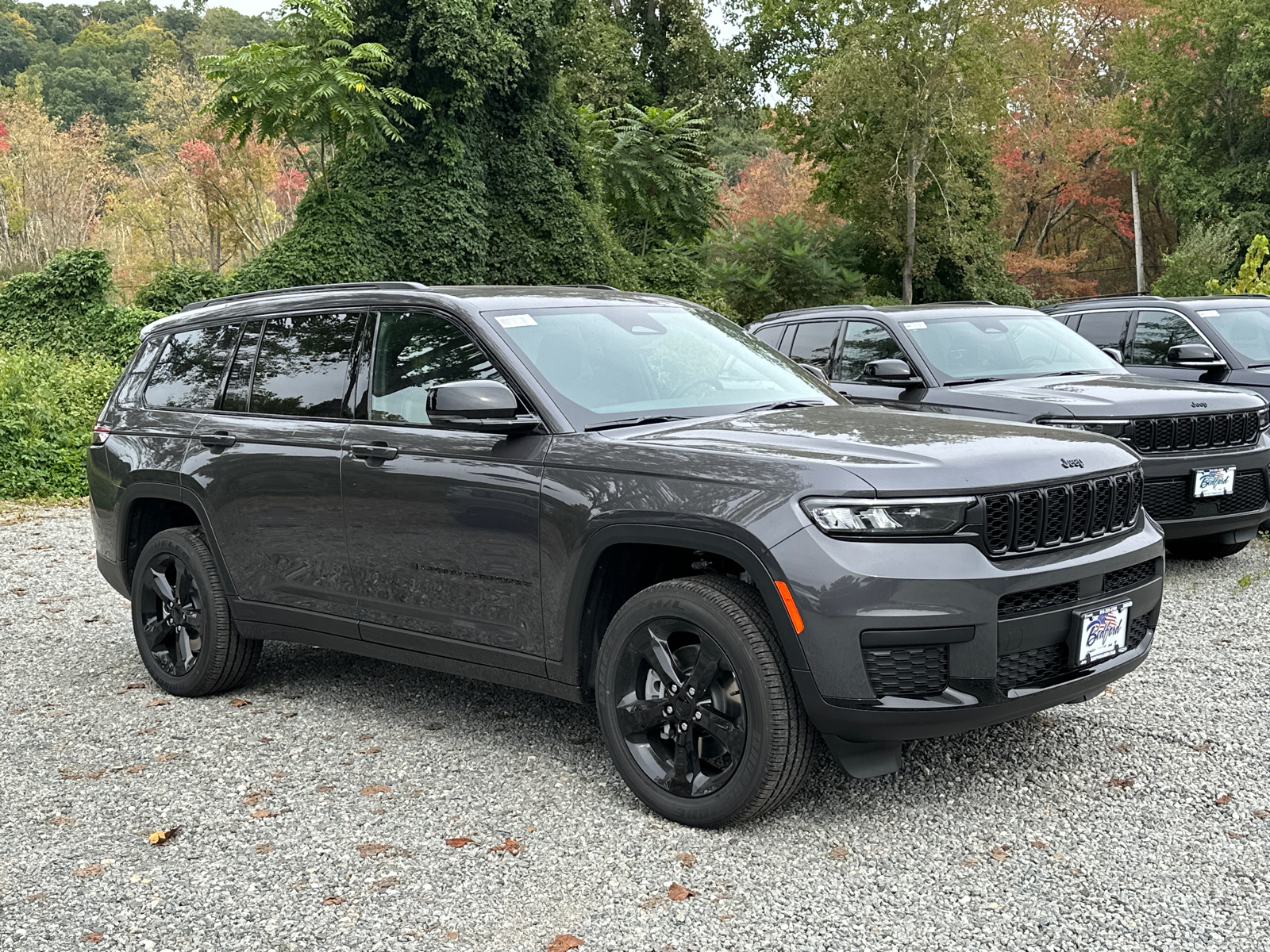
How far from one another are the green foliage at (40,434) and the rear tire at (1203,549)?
11.3 metres

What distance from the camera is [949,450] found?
394cm

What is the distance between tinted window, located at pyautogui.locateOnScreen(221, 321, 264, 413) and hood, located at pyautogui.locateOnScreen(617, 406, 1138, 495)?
7.22ft

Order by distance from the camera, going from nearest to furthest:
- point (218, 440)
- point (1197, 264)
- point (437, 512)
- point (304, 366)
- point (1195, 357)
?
point (437, 512), point (304, 366), point (218, 440), point (1195, 357), point (1197, 264)

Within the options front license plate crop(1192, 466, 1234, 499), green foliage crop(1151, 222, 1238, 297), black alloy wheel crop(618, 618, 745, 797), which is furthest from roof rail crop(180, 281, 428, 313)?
green foliage crop(1151, 222, 1238, 297)

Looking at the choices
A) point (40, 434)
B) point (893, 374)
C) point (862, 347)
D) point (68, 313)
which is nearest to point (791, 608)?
point (893, 374)

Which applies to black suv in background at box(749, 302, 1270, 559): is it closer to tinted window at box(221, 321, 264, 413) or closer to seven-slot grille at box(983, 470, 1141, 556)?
seven-slot grille at box(983, 470, 1141, 556)

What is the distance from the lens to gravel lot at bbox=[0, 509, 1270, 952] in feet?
11.4

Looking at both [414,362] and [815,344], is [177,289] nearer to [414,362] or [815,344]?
[815,344]

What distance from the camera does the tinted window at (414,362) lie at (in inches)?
190

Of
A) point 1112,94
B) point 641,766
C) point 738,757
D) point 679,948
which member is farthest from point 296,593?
point 1112,94

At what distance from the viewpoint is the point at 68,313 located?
1862cm

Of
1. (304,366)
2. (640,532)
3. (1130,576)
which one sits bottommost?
(1130,576)

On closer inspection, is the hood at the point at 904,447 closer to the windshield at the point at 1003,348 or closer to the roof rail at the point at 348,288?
the roof rail at the point at 348,288

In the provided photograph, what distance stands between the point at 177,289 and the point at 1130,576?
18.5m
